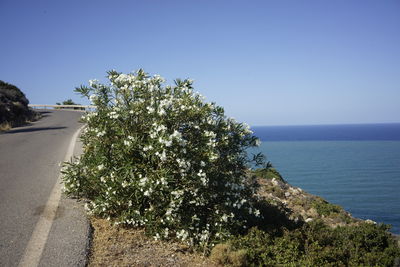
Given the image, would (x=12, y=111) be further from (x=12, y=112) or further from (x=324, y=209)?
(x=324, y=209)

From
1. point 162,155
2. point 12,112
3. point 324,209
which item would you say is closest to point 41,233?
point 162,155

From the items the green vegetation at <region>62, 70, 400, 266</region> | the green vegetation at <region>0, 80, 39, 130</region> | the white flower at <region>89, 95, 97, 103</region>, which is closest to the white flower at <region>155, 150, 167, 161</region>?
the green vegetation at <region>62, 70, 400, 266</region>

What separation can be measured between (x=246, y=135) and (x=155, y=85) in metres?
2.31

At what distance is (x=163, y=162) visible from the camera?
575 centimetres

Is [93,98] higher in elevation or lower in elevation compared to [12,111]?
higher

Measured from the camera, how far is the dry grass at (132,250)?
193 inches

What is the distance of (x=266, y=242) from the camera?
631cm

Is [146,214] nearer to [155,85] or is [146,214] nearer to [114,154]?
[114,154]

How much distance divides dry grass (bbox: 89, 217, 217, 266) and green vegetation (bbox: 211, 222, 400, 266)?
547mm

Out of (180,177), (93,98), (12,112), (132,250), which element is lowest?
(132,250)

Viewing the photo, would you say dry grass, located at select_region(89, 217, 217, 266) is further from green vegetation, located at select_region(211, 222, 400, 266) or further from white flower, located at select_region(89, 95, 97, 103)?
white flower, located at select_region(89, 95, 97, 103)

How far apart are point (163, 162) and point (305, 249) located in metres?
3.49

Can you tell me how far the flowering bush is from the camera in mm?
5598

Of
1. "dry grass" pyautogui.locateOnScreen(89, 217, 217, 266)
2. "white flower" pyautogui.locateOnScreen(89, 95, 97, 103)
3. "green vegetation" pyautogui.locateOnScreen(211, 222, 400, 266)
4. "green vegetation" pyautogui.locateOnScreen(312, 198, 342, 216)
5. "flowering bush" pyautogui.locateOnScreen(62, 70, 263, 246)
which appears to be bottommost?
"green vegetation" pyautogui.locateOnScreen(312, 198, 342, 216)
